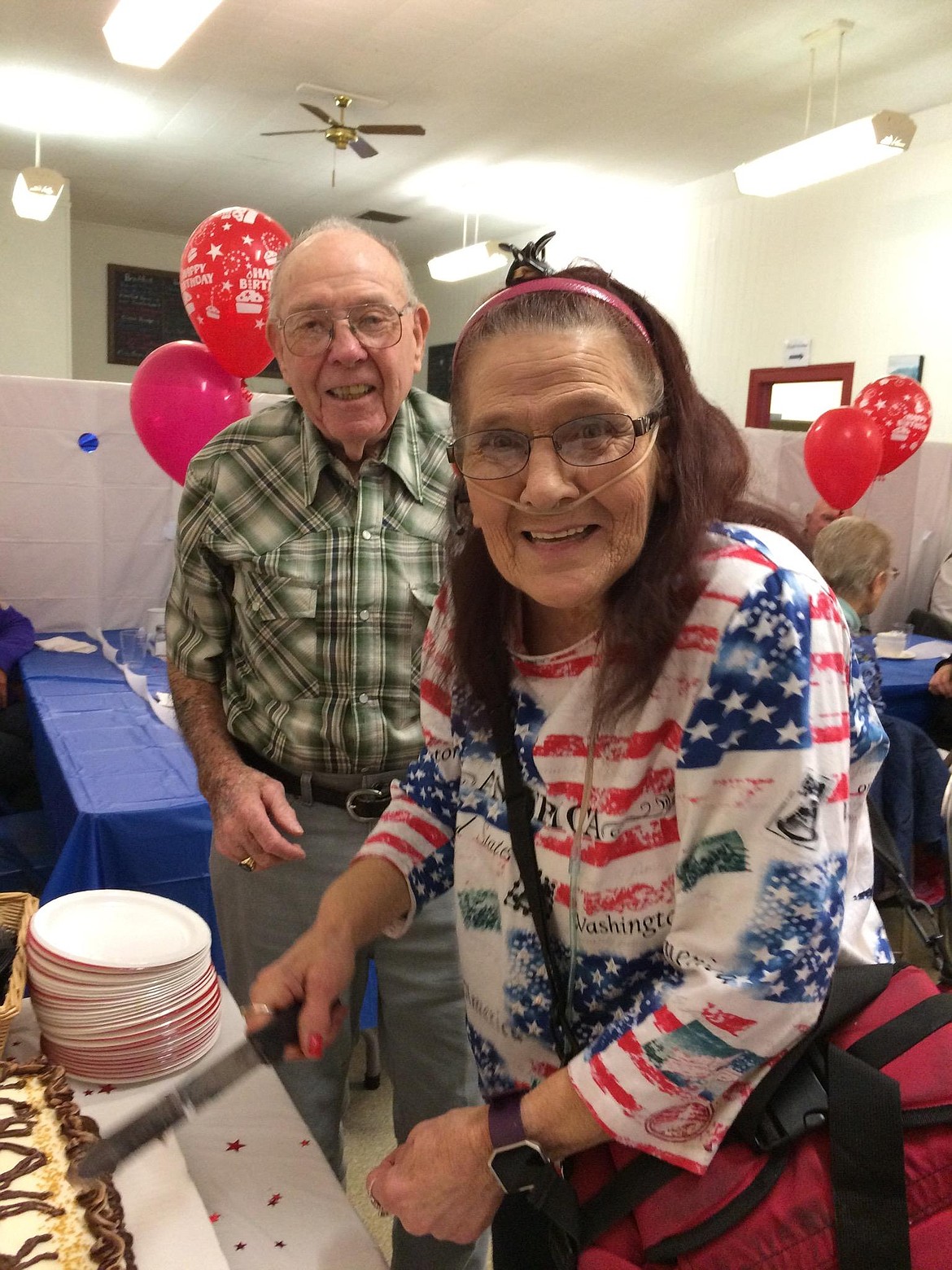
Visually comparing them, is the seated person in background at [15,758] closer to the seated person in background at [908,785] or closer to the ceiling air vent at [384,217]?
the seated person in background at [908,785]

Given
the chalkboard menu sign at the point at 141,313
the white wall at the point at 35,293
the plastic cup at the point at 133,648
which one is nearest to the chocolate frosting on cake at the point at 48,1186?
the plastic cup at the point at 133,648

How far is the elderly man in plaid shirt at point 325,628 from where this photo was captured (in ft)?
4.77

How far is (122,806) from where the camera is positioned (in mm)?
2025

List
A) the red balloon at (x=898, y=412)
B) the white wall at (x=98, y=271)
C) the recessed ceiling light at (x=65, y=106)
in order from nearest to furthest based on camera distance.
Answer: the red balloon at (x=898, y=412) → the recessed ceiling light at (x=65, y=106) → the white wall at (x=98, y=271)

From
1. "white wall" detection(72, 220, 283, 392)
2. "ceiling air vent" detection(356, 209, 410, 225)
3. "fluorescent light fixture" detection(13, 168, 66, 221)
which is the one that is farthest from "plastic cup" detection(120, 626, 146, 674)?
"white wall" detection(72, 220, 283, 392)

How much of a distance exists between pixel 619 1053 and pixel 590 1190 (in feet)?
0.40

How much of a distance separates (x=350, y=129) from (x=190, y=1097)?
6121 millimetres

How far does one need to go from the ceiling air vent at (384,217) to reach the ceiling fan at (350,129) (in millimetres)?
2443

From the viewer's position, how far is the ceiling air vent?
875cm

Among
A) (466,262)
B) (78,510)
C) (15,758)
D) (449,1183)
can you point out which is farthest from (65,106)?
(449,1183)

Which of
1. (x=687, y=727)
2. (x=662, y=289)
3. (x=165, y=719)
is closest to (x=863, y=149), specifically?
(x=662, y=289)

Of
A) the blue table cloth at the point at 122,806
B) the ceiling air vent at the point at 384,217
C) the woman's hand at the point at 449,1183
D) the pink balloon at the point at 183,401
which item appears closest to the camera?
the woman's hand at the point at 449,1183

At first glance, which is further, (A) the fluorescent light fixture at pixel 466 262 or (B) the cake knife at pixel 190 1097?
(A) the fluorescent light fixture at pixel 466 262

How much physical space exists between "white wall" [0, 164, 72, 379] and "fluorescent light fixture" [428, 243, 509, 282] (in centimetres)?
345
